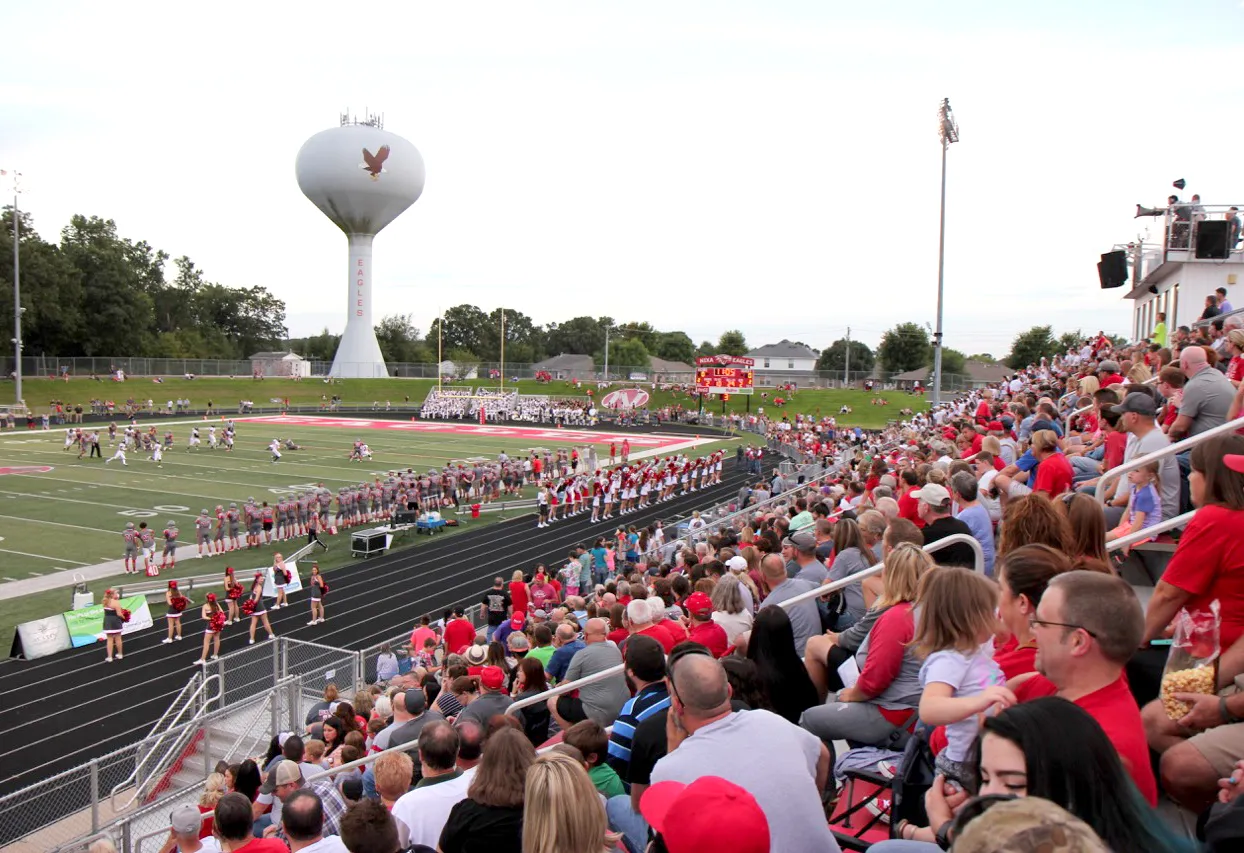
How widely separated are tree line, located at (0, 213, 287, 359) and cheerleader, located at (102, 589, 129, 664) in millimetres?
56999

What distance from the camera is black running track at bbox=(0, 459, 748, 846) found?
11547mm

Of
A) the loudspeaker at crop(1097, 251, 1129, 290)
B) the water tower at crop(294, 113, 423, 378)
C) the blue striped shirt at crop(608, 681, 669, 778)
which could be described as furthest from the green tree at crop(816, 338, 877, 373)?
the blue striped shirt at crop(608, 681, 669, 778)

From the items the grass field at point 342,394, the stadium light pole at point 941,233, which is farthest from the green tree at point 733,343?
the stadium light pole at point 941,233

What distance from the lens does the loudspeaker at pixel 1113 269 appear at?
2042 cm

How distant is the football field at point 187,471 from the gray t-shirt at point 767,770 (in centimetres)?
1978

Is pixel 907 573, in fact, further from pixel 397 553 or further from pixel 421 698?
pixel 397 553

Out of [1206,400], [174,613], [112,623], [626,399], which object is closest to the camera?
[1206,400]

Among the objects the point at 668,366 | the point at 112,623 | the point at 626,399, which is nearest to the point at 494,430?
the point at 626,399

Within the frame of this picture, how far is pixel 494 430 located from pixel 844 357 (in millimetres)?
58786

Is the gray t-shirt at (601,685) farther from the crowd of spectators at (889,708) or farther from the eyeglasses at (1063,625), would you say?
the eyeglasses at (1063,625)

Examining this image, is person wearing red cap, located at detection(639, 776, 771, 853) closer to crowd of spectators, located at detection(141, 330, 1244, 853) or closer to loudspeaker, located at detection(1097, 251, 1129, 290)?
crowd of spectators, located at detection(141, 330, 1244, 853)

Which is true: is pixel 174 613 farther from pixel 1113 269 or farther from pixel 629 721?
pixel 1113 269

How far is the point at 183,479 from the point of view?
31.0m

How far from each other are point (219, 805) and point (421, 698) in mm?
1915
